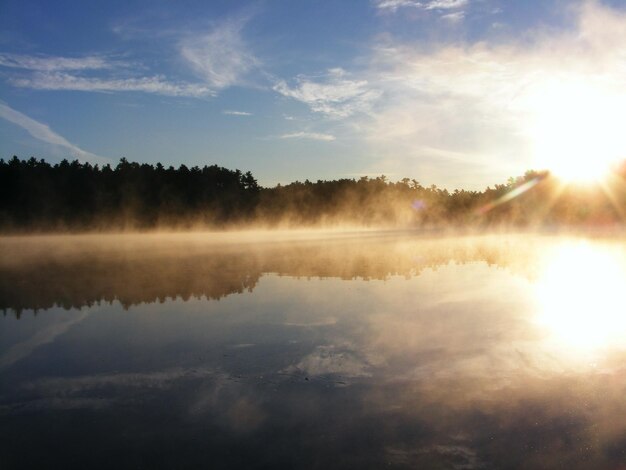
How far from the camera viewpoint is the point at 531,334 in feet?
39.4

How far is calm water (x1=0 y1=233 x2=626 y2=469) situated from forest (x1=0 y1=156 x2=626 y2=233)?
82116mm

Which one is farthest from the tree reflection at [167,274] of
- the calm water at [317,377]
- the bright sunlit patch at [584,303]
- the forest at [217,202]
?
the forest at [217,202]

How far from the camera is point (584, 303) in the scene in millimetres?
15594

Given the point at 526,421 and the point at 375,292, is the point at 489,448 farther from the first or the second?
the point at 375,292

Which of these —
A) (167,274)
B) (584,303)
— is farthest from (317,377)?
(167,274)

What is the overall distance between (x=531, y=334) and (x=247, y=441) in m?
7.96

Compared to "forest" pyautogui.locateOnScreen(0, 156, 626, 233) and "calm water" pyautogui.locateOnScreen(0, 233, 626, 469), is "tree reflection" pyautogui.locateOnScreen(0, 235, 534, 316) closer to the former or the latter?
"calm water" pyautogui.locateOnScreen(0, 233, 626, 469)

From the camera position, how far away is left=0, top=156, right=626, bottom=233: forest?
3610 inches

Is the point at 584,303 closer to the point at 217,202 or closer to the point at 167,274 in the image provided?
the point at 167,274

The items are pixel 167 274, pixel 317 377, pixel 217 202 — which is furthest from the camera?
pixel 217 202

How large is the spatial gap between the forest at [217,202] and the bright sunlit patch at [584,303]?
8872 cm

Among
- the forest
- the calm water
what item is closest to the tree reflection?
the calm water

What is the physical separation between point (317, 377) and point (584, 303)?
34.1ft

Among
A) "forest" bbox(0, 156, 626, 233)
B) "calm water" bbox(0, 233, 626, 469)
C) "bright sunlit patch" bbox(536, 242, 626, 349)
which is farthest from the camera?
"forest" bbox(0, 156, 626, 233)
